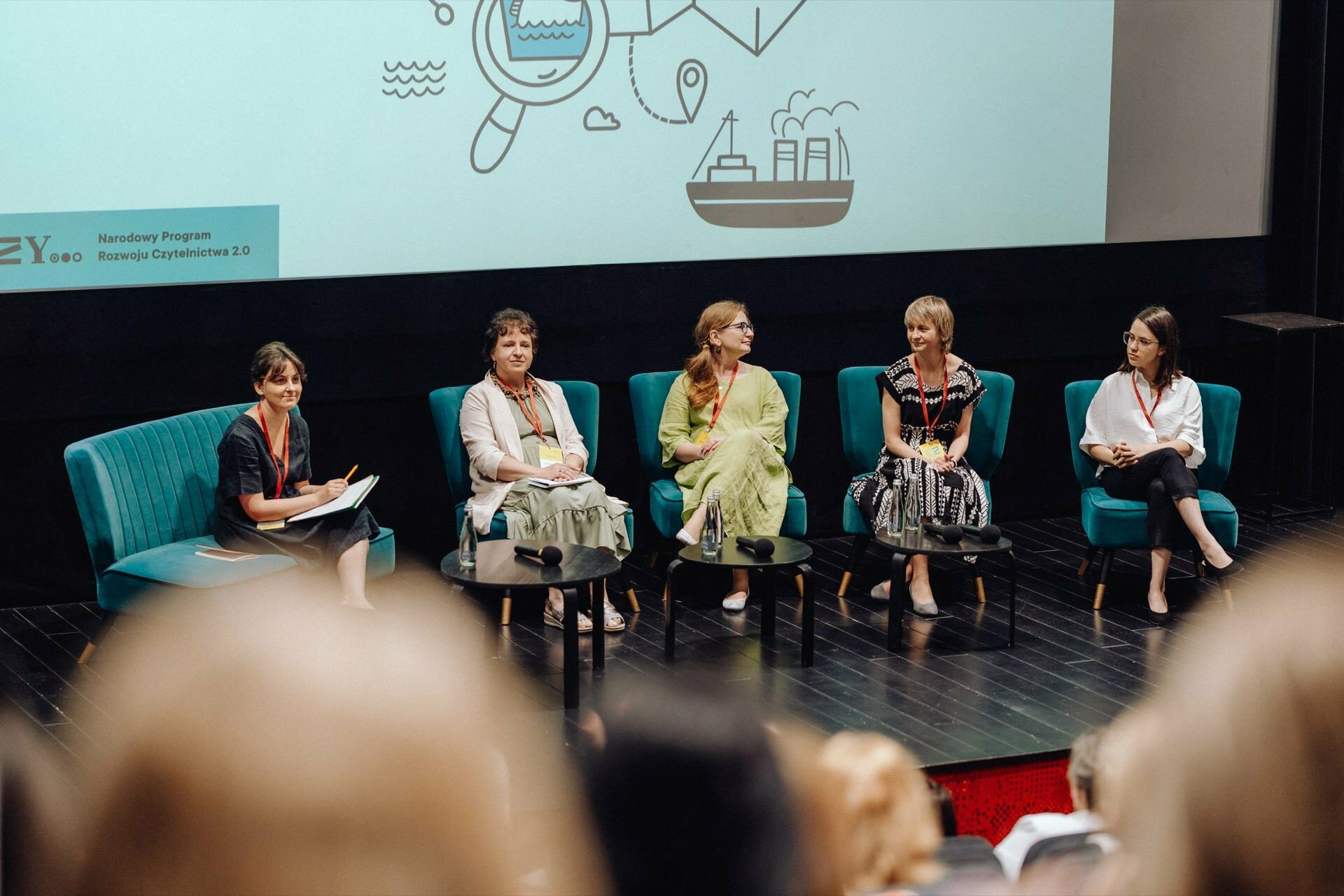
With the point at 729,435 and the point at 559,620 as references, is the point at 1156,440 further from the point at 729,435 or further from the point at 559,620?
the point at 559,620

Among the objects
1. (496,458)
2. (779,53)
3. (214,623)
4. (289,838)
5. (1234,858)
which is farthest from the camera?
(779,53)

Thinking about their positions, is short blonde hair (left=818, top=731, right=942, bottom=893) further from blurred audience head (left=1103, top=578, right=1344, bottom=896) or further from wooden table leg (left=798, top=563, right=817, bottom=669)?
wooden table leg (left=798, top=563, right=817, bottom=669)

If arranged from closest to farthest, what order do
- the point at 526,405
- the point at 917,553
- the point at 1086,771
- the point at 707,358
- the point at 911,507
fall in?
the point at 1086,771
the point at 917,553
the point at 911,507
the point at 526,405
the point at 707,358

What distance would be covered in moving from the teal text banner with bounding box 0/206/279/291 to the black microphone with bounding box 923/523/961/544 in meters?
2.53

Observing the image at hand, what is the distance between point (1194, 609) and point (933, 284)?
5.77 ft

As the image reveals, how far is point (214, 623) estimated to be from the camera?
1580 mm

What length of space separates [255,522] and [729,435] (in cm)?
178

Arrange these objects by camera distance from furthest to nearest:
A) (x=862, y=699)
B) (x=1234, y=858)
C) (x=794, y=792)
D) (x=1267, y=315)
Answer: (x=1267, y=315) < (x=862, y=699) < (x=1234, y=858) < (x=794, y=792)

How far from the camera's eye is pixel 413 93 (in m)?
5.50

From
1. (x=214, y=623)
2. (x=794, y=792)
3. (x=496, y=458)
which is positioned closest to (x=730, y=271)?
(x=496, y=458)

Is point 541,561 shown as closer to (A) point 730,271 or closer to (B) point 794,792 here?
(A) point 730,271

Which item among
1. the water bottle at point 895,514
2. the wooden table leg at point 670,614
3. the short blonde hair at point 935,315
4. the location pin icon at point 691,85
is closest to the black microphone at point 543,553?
the wooden table leg at point 670,614

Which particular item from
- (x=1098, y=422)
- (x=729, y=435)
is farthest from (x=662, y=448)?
(x=1098, y=422)

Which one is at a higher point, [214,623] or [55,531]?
[214,623]
